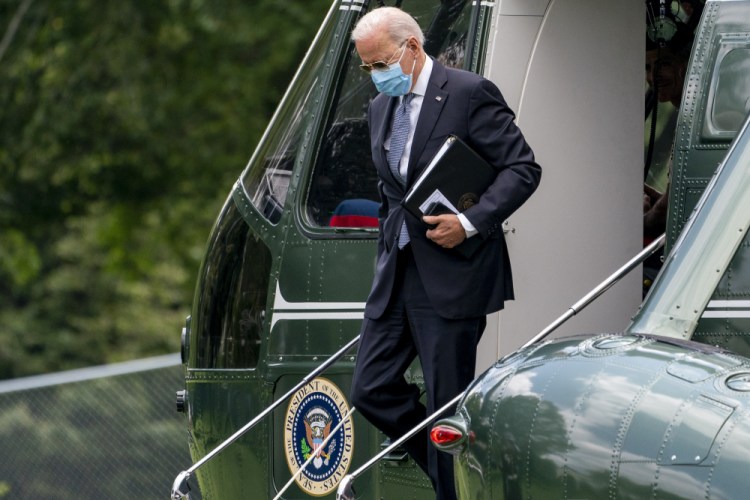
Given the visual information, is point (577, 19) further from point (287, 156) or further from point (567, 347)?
A: point (567, 347)

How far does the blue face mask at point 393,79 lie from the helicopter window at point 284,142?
1.43 metres

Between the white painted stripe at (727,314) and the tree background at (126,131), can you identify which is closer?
the white painted stripe at (727,314)

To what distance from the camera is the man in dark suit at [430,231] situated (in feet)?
15.3

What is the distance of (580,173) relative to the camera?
5.47 m

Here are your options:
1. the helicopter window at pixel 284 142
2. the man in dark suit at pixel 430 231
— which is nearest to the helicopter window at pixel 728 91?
the man in dark suit at pixel 430 231

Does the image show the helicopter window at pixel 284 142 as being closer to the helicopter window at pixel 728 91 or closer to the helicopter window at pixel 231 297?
the helicopter window at pixel 231 297

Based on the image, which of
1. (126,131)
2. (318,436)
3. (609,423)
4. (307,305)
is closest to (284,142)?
(307,305)

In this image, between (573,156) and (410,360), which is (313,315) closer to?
(410,360)

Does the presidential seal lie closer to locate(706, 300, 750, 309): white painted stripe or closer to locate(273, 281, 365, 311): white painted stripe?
locate(273, 281, 365, 311): white painted stripe

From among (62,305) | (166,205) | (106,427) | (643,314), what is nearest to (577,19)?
(643,314)

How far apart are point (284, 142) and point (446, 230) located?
1.87m

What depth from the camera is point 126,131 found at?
18.1 metres

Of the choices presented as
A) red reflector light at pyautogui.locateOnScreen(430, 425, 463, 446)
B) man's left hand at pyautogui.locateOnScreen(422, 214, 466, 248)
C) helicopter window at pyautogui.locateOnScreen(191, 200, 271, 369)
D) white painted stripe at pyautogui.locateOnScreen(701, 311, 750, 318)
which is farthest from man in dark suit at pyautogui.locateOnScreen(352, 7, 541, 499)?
helicopter window at pyautogui.locateOnScreen(191, 200, 271, 369)

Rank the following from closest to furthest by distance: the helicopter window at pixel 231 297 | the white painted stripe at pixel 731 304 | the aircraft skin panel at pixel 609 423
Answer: the aircraft skin panel at pixel 609 423 < the white painted stripe at pixel 731 304 < the helicopter window at pixel 231 297
